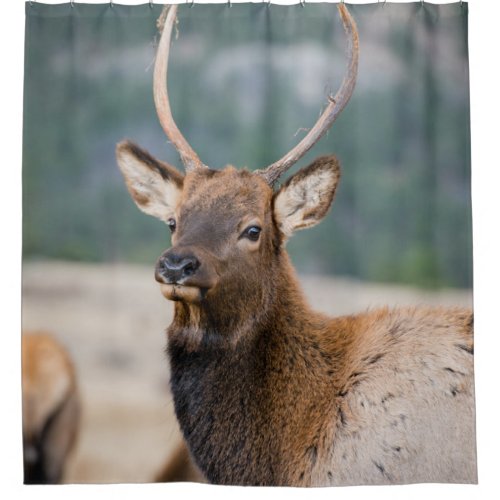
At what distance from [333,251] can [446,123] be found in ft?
3.13

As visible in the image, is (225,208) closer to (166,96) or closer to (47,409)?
(166,96)

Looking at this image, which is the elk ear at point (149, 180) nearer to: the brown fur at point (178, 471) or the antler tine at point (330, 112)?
the antler tine at point (330, 112)

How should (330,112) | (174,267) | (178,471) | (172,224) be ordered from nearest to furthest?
(174,267) < (172,224) < (330,112) < (178,471)

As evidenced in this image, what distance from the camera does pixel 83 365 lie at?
11.4ft

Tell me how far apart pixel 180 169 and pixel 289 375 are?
4.12 feet

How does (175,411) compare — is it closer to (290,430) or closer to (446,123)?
(290,430)

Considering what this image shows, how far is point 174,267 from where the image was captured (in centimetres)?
271

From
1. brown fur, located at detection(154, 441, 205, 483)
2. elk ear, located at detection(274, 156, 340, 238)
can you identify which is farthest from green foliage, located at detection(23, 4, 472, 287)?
brown fur, located at detection(154, 441, 205, 483)

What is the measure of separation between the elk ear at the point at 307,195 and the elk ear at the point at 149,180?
21.6 inches

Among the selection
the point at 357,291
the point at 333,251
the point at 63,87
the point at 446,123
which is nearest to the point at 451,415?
the point at 357,291

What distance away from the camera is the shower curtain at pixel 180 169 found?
11.3 ft

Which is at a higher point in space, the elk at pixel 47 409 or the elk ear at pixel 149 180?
the elk ear at pixel 149 180

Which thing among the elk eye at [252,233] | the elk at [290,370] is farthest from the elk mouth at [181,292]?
the elk eye at [252,233]

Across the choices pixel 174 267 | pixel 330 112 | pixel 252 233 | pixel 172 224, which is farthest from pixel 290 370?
pixel 330 112
